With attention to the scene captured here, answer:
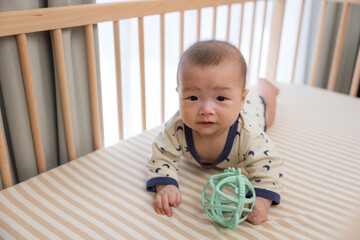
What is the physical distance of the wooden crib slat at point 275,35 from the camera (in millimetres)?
1532

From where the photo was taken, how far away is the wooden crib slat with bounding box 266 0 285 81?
1.53m

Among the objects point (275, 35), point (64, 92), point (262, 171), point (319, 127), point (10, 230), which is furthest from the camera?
point (275, 35)

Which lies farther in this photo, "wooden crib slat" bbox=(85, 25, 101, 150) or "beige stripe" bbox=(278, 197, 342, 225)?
"wooden crib slat" bbox=(85, 25, 101, 150)

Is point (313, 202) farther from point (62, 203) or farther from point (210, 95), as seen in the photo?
point (62, 203)

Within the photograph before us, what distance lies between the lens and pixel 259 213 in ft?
2.47

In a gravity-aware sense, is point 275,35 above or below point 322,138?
above

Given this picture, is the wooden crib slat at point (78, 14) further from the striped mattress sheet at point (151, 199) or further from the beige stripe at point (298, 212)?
the beige stripe at point (298, 212)

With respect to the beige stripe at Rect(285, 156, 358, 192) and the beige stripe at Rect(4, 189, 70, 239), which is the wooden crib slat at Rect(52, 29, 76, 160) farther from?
the beige stripe at Rect(285, 156, 358, 192)

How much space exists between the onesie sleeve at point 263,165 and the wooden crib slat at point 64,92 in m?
0.47

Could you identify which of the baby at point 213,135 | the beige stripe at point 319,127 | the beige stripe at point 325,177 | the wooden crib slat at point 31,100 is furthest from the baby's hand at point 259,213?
the wooden crib slat at point 31,100

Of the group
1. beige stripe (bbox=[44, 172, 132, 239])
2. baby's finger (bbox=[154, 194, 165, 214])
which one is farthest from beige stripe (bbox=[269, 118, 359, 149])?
beige stripe (bbox=[44, 172, 132, 239])

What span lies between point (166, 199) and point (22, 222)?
0.99 ft

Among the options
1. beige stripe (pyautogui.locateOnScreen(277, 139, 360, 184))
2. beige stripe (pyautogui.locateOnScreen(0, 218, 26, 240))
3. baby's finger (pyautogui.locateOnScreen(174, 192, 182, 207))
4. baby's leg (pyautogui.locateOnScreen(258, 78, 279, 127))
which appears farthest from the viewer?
baby's leg (pyautogui.locateOnScreen(258, 78, 279, 127))

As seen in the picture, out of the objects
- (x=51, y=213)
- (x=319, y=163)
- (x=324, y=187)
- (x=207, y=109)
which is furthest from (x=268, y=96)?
(x=51, y=213)
